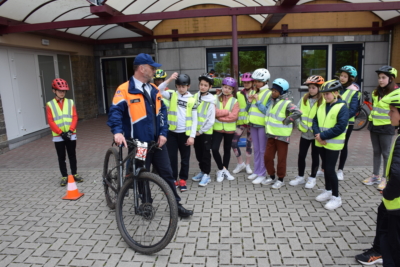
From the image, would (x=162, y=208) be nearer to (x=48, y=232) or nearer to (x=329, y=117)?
(x=48, y=232)

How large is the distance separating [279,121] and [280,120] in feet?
0.07

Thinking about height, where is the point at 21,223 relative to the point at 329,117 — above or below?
below

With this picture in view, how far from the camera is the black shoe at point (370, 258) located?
9.76 ft

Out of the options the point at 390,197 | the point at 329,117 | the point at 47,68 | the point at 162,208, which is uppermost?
the point at 47,68

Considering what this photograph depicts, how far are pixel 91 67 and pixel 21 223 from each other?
32.4 feet

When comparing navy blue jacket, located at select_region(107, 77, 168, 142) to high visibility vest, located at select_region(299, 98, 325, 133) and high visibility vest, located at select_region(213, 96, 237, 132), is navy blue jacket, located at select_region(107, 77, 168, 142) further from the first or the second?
high visibility vest, located at select_region(299, 98, 325, 133)

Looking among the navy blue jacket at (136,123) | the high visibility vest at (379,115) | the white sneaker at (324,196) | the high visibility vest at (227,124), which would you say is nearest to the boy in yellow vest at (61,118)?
the navy blue jacket at (136,123)

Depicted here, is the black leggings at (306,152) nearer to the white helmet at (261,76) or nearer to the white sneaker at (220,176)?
the white helmet at (261,76)

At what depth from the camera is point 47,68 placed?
10.5 meters

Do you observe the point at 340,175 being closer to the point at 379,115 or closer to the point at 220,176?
the point at 379,115

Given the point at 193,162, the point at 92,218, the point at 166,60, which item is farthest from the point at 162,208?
the point at 166,60

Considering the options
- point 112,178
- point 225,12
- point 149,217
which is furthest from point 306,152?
point 225,12

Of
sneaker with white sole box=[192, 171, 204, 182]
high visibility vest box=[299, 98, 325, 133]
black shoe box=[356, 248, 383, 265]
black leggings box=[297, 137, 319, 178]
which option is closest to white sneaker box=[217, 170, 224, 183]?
sneaker with white sole box=[192, 171, 204, 182]

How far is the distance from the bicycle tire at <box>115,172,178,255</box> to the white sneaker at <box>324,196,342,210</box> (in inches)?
83.9
